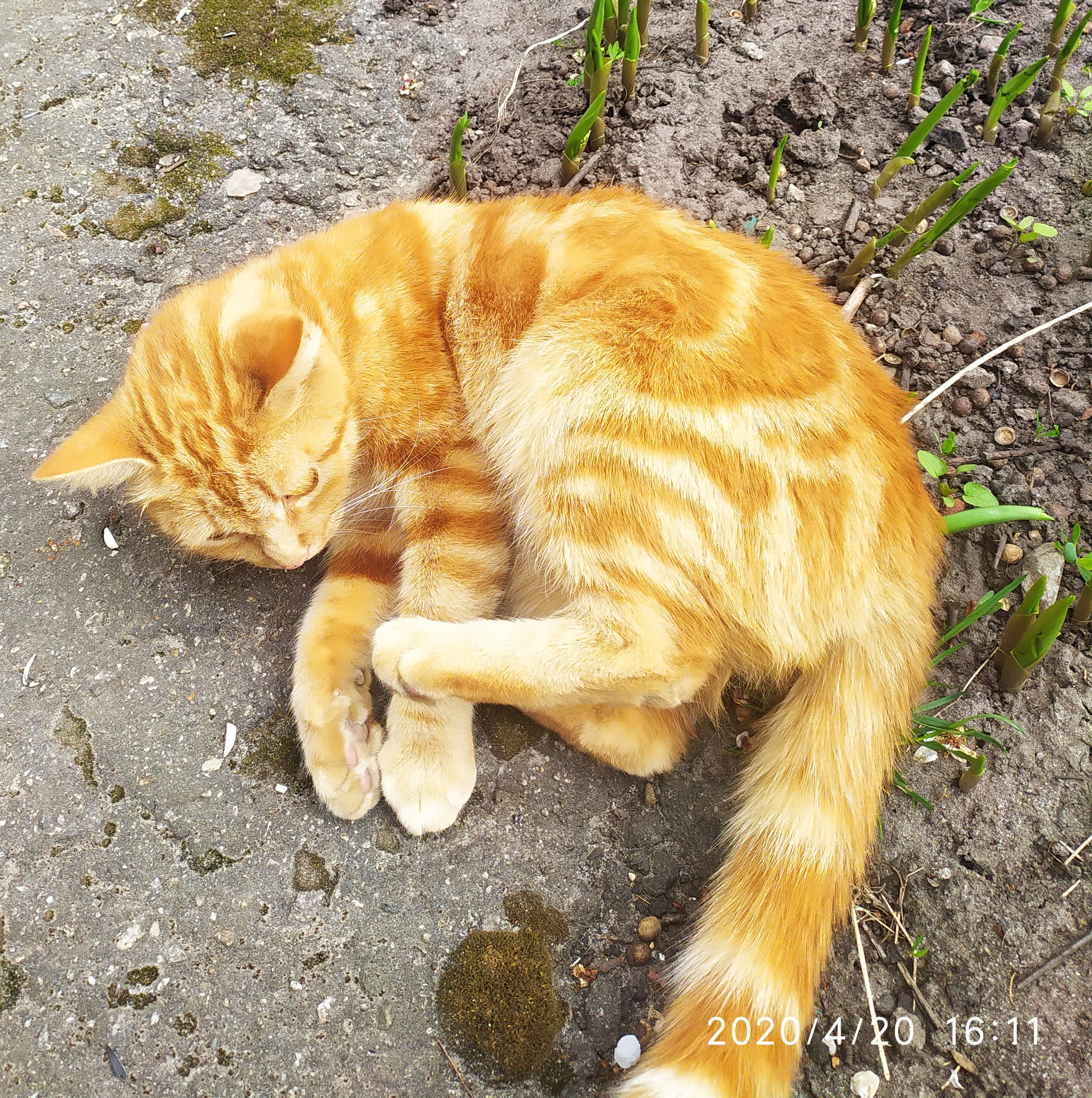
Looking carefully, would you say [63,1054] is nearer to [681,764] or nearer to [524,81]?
[681,764]

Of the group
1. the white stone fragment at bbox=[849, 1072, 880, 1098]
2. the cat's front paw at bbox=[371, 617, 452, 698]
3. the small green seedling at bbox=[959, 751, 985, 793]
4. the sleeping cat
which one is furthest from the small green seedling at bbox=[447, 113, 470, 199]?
the white stone fragment at bbox=[849, 1072, 880, 1098]

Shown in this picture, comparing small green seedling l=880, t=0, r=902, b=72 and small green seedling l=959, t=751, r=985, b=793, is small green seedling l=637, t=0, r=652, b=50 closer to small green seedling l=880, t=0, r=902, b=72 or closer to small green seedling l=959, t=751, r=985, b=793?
small green seedling l=880, t=0, r=902, b=72

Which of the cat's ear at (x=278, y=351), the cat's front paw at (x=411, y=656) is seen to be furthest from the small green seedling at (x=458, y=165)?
the cat's front paw at (x=411, y=656)

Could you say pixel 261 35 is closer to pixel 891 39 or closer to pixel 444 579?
pixel 891 39

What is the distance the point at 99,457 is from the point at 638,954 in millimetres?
1487

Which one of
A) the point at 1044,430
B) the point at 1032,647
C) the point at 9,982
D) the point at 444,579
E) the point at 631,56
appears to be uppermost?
the point at 631,56

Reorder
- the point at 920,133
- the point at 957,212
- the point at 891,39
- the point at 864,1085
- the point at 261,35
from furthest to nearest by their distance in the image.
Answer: the point at 261,35 → the point at 891,39 → the point at 920,133 → the point at 957,212 → the point at 864,1085

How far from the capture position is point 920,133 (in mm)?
2027

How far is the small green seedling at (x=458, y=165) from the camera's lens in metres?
2.19

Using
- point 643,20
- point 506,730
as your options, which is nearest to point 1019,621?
point 506,730

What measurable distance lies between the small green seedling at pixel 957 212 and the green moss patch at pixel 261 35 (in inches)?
84.3

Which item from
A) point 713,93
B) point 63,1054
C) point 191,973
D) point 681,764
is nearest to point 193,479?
point 191,973

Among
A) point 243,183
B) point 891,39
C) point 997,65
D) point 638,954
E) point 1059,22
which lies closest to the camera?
point 638,954

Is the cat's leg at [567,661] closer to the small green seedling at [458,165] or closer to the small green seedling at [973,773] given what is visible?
the small green seedling at [973,773]
